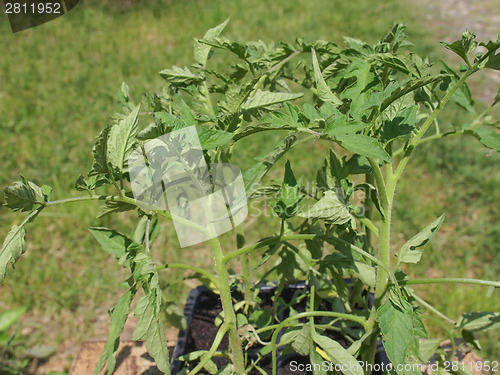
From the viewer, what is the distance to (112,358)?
0.88 metres

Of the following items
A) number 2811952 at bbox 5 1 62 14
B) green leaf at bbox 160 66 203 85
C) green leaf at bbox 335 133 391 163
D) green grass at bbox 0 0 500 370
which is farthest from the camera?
number 2811952 at bbox 5 1 62 14

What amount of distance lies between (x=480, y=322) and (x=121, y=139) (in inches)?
33.2

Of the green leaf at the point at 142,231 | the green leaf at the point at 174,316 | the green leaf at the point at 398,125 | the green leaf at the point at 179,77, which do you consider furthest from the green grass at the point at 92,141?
the green leaf at the point at 398,125

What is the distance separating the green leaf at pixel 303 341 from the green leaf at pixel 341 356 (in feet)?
0.08

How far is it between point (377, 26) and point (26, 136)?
2705 millimetres

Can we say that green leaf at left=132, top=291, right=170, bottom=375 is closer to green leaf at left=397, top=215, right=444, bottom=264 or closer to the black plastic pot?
the black plastic pot

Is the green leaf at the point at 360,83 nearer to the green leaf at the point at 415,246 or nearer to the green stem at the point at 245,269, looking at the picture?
the green leaf at the point at 415,246

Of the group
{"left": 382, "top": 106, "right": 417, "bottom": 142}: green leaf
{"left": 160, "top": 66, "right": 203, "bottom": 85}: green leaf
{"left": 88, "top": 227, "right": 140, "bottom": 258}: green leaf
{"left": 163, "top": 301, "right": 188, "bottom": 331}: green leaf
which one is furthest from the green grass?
{"left": 382, "top": 106, "right": 417, "bottom": 142}: green leaf

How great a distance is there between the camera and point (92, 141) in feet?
8.72

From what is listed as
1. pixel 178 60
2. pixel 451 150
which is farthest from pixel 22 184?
pixel 178 60

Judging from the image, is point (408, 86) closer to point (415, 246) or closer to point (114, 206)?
point (415, 246)

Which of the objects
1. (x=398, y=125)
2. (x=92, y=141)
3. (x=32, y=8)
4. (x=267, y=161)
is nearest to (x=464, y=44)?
(x=398, y=125)

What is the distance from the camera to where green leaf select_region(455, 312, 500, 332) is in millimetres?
1008

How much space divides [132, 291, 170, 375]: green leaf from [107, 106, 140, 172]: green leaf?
23cm
